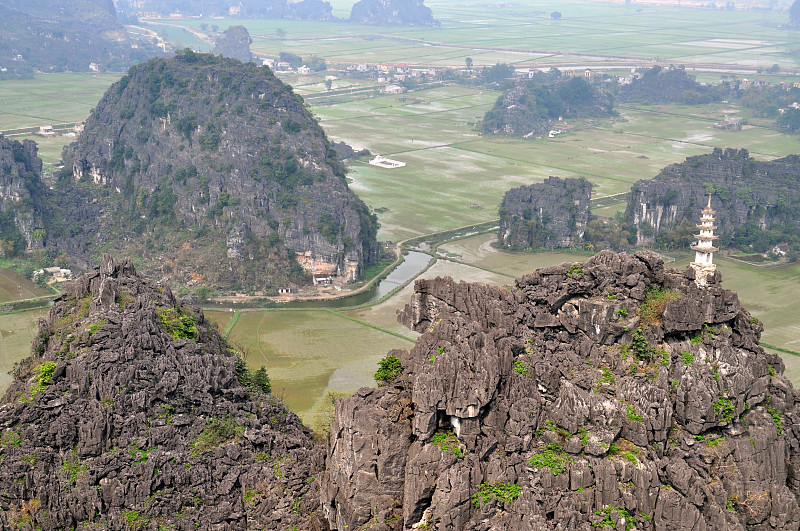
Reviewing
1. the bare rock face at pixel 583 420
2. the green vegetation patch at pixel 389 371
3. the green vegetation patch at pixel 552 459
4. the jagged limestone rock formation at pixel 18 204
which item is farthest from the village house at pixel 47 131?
the green vegetation patch at pixel 552 459

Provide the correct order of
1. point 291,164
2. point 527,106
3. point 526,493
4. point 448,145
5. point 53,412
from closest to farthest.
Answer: point 526,493, point 53,412, point 291,164, point 448,145, point 527,106

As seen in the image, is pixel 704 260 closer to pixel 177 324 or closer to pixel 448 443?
pixel 448 443

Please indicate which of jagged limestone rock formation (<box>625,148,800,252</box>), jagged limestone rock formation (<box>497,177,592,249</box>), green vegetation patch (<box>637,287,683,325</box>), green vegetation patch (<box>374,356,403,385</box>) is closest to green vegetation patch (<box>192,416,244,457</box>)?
green vegetation patch (<box>374,356,403,385</box>)

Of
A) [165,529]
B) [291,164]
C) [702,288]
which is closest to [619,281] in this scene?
[702,288]

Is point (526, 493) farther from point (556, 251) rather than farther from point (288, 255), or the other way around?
point (556, 251)

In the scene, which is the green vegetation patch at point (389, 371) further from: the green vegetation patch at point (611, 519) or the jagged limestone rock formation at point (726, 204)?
the jagged limestone rock formation at point (726, 204)

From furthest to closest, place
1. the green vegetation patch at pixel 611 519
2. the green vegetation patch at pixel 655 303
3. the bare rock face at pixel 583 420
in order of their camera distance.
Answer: the green vegetation patch at pixel 655 303 → the bare rock face at pixel 583 420 → the green vegetation patch at pixel 611 519

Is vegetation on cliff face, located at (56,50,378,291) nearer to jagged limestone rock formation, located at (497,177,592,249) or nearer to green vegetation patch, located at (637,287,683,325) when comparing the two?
jagged limestone rock formation, located at (497,177,592,249)
